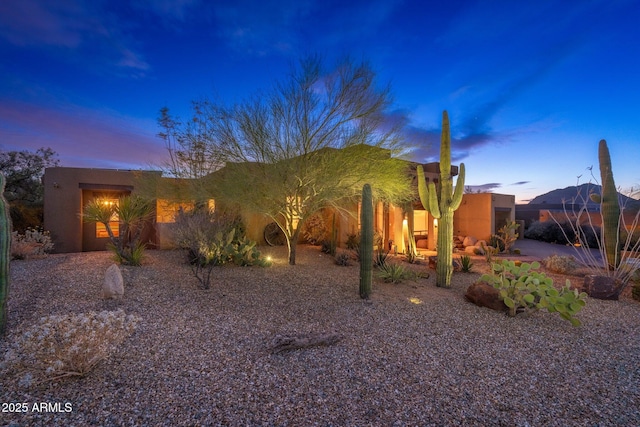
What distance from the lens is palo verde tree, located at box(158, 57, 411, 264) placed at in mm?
7520

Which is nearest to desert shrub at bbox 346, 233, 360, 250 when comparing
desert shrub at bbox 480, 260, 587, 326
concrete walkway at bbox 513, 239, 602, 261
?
desert shrub at bbox 480, 260, 587, 326

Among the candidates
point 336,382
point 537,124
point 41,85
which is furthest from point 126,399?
point 537,124

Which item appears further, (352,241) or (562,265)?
(352,241)

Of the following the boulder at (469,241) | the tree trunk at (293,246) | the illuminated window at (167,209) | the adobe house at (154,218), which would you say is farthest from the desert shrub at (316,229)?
the boulder at (469,241)

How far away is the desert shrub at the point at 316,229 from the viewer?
39.1ft

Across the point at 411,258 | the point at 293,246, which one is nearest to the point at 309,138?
the point at 293,246

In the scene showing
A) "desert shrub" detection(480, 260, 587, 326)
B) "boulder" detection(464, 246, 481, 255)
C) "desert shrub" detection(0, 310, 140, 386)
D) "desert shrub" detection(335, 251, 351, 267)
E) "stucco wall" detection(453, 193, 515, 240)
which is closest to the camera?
"desert shrub" detection(0, 310, 140, 386)

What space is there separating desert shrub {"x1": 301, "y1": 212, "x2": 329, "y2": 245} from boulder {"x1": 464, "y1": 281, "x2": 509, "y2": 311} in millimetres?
7027

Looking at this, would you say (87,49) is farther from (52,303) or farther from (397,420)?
(397,420)

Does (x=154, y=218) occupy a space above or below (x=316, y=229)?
above

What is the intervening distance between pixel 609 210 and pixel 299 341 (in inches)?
322

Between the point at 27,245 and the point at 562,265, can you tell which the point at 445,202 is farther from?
the point at 27,245

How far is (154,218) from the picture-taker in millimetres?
11484

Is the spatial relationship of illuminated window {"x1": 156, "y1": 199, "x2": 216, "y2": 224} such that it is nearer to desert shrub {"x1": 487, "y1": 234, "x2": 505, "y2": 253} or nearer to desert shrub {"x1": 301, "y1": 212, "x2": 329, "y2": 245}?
desert shrub {"x1": 301, "y1": 212, "x2": 329, "y2": 245}
